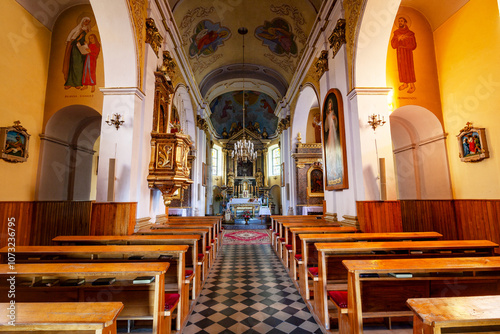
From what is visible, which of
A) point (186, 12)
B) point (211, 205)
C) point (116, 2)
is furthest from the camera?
point (211, 205)

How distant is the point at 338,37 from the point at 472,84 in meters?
2.96

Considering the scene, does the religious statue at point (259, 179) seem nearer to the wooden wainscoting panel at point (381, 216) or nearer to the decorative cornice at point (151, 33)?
the decorative cornice at point (151, 33)

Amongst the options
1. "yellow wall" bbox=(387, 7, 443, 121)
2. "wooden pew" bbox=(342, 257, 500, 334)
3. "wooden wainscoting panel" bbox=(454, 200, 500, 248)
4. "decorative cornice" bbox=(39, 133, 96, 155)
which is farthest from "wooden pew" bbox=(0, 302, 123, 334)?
"yellow wall" bbox=(387, 7, 443, 121)

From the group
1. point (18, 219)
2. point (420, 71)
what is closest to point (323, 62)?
point (420, 71)

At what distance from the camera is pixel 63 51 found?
6051 mm

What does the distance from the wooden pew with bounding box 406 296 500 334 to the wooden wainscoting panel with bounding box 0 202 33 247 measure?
634cm

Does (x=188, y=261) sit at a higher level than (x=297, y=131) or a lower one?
lower

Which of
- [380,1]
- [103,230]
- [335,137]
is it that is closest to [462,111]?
[335,137]

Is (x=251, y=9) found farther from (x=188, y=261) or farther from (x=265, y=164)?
(x=265, y=164)

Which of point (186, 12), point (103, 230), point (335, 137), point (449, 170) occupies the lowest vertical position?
point (103, 230)

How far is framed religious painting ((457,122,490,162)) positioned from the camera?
4762 millimetres

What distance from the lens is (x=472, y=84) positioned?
5.15 meters

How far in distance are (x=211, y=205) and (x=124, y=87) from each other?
39.2 ft

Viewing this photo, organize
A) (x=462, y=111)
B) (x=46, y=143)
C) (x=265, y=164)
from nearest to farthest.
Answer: (x=462, y=111), (x=46, y=143), (x=265, y=164)
